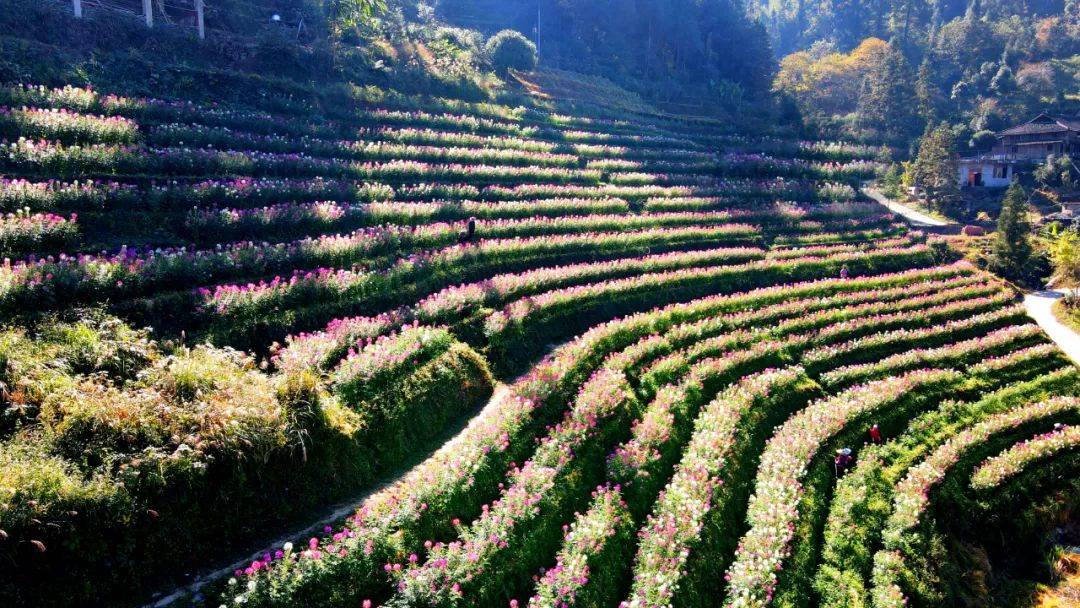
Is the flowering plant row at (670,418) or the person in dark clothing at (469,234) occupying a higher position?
the person in dark clothing at (469,234)

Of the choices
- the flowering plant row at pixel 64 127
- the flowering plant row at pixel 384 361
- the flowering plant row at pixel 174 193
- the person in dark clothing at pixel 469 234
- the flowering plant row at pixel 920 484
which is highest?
the flowering plant row at pixel 64 127

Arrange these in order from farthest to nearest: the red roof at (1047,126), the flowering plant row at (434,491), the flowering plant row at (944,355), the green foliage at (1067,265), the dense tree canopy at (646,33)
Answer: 1. the dense tree canopy at (646,33)
2. the red roof at (1047,126)
3. the green foliage at (1067,265)
4. the flowering plant row at (944,355)
5. the flowering plant row at (434,491)

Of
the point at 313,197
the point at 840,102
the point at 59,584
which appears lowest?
the point at 59,584

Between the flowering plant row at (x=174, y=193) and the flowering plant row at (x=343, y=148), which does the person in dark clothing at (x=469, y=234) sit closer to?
the flowering plant row at (x=174, y=193)

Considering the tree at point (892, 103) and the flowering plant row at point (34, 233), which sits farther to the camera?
the tree at point (892, 103)

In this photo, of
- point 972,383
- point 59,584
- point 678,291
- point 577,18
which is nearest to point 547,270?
point 678,291

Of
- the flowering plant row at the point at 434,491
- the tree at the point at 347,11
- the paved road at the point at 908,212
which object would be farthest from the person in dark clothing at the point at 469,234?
the paved road at the point at 908,212

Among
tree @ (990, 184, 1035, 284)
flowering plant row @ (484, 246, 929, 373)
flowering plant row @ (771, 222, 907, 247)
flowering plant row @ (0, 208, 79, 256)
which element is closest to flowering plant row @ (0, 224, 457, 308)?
flowering plant row @ (0, 208, 79, 256)

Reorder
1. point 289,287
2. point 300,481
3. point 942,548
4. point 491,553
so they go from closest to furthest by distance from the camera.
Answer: point 491,553 < point 300,481 < point 942,548 < point 289,287

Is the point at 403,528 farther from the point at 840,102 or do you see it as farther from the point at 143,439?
the point at 840,102
